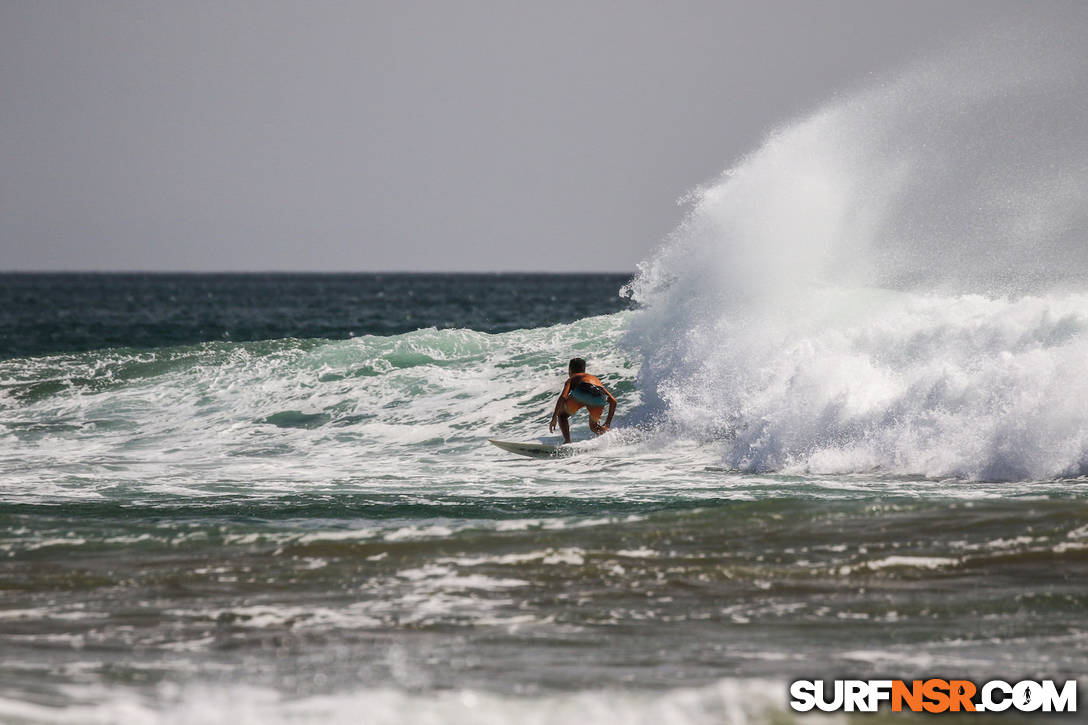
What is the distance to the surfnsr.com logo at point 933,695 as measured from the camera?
5266 mm

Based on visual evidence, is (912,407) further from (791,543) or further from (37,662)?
(37,662)

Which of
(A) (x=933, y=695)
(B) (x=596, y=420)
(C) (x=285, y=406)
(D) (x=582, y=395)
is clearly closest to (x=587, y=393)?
(D) (x=582, y=395)

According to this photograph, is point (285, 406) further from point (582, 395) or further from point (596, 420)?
point (596, 420)

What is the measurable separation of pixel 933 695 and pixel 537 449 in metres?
9.29

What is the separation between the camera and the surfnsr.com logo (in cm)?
527

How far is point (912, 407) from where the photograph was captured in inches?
527

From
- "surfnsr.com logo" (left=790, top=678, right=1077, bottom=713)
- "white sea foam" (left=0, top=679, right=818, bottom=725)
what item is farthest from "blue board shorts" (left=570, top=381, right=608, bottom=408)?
"white sea foam" (left=0, top=679, right=818, bottom=725)

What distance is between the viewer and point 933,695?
18.0ft

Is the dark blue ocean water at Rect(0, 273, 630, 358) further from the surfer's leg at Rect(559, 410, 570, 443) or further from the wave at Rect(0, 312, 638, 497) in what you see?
the surfer's leg at Rect(559, 410, 570, 443)

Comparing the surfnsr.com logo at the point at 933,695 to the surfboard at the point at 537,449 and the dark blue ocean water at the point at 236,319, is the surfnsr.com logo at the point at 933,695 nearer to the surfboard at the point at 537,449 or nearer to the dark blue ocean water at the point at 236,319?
the surfboard at the point at 537,449

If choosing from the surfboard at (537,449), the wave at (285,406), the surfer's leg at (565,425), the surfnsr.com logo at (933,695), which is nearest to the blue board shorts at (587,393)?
the surfer's leg at (565,425)

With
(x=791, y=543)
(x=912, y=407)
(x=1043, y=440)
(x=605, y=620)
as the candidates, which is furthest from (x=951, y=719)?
(x=912, y=407)

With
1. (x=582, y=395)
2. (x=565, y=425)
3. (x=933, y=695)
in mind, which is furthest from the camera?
(x=582, y=395)

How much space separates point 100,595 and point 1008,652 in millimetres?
5532
